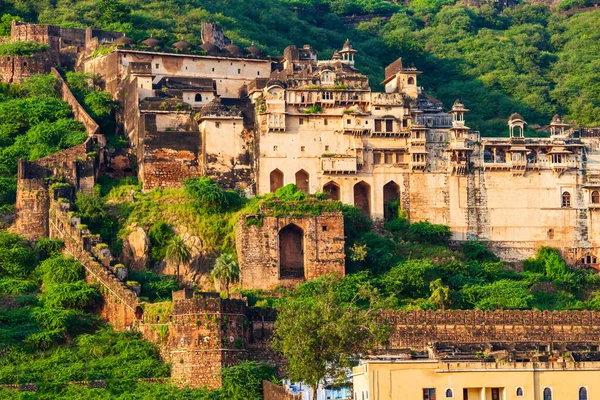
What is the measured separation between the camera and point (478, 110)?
3019 inches

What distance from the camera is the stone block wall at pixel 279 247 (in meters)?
54.8

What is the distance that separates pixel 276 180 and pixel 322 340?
15900mm

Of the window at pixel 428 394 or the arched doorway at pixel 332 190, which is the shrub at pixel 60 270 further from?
the window at pixel 428 394

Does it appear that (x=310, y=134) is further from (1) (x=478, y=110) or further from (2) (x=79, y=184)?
(1) (x=478, y=110)

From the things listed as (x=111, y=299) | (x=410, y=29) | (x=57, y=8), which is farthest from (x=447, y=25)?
(x=111, y=299)

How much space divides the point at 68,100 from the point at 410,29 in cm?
2919

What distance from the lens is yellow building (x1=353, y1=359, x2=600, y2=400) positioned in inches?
1654

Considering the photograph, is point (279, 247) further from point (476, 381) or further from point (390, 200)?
point (476, 381)

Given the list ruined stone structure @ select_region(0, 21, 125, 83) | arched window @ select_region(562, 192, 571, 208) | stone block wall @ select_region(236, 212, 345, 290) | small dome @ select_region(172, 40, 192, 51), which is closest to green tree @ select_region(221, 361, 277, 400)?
stone block wall @ select_region(236, 212, 345, 290)

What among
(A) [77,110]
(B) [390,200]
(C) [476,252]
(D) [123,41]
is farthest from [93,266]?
(D) [123,41]

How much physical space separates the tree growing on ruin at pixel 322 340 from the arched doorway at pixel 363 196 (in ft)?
44.7

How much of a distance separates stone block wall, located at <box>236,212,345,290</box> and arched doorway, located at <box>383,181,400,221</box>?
4.39m

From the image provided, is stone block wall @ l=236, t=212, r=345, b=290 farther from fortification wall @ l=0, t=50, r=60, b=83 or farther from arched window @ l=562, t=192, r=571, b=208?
fortification wall @ l=0, t=50, r=60, b=83

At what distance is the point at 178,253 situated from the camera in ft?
179
